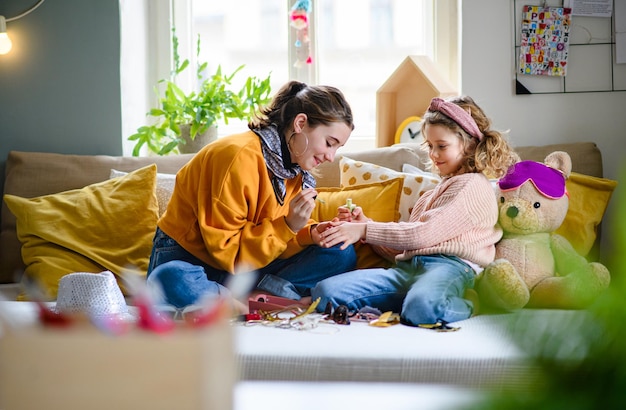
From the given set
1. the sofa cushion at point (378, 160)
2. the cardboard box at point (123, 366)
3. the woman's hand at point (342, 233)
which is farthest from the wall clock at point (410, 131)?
the cardboard box at point (123, 366)

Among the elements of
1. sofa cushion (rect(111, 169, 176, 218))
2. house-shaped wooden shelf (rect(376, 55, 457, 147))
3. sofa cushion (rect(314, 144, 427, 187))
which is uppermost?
house-shaped wooden shelf (rect(376, 55, 457, 147))

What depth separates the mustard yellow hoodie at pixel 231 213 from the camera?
1900 millimetres

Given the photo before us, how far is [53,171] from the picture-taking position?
8.25ft

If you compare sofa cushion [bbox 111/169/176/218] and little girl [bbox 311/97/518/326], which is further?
sofa cushion [bbox 111/169/176/218]

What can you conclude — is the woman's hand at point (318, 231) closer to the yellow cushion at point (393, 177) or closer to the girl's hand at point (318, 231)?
the girl's hand at point (318, 231)

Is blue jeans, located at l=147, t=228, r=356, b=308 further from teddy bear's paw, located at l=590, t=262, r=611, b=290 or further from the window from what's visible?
teddy bear's paw, located at l=590, t=262, r=611, b=290

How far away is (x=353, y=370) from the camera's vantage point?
131 centimetres

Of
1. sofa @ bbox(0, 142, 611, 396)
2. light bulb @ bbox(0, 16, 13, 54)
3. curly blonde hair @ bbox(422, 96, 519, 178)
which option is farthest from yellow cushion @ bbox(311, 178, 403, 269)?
light bulb @ bbox(0, 16, 13, 54)

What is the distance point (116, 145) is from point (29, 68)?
0.43 meters

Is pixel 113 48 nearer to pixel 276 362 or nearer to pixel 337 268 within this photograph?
pixel 337 268

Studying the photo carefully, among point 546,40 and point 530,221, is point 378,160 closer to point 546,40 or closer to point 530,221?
point 530,221

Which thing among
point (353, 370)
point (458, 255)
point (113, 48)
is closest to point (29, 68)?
point (113, 48)

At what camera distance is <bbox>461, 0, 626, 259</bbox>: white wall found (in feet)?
9.18

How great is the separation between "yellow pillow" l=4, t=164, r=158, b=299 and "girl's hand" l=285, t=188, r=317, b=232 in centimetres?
58
